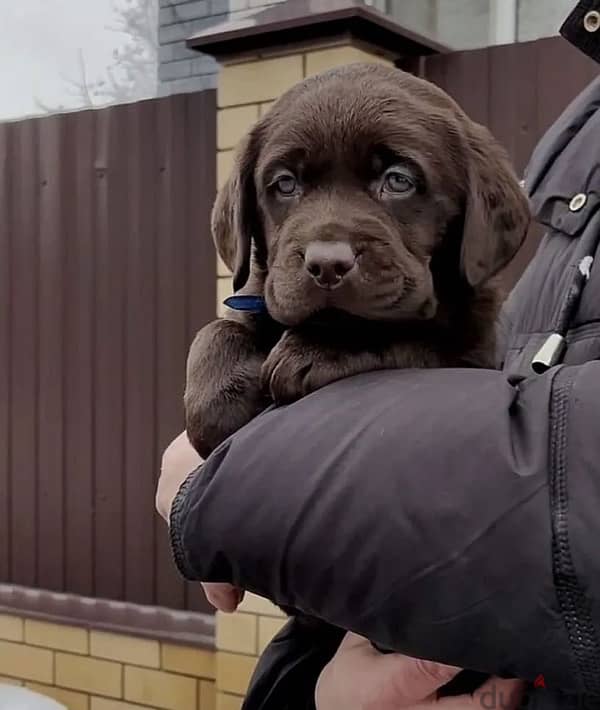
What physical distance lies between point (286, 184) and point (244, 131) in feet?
5.64

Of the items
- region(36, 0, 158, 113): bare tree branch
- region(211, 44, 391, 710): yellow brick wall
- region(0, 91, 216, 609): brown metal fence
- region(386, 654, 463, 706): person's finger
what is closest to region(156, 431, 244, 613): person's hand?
region(386, 654, 463, 706): person's finger

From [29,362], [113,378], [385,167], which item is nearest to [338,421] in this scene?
[385,167]

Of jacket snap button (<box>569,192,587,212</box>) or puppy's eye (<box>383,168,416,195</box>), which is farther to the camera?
puppy's eye (<box>383,168,416,195</box>)

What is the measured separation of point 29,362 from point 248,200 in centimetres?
301

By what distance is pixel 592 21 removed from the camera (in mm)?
1739

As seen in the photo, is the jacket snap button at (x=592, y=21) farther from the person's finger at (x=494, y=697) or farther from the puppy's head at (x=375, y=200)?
the person's finger at (x=494, y=697)

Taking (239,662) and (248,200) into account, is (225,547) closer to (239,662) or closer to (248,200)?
(248,200)

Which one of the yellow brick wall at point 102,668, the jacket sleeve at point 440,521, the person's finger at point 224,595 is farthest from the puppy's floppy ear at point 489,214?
the yellow brick wall at point 102,668

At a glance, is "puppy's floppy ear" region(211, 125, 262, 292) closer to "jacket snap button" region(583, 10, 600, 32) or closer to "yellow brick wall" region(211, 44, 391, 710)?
"jacket snap button" region(583, 10, 600, 32)

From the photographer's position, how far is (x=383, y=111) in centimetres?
176

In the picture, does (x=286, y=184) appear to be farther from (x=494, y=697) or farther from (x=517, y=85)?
(x=517, y=85)

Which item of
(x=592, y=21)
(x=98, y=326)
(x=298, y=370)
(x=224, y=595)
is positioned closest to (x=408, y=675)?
(x=224, y=595)

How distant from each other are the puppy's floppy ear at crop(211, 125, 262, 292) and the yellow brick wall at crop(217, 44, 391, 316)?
1365 millimetres

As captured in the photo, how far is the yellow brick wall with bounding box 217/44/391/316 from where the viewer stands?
341cm
